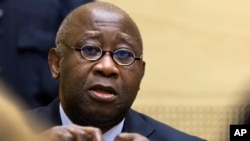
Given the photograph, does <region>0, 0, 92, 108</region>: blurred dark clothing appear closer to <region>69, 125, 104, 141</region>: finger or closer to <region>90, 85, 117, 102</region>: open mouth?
<region>90, 85, 117, 102</region>: open mouth

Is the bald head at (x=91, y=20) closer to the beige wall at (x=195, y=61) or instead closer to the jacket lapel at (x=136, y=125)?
the jacket lapel at (x=136, y=125)

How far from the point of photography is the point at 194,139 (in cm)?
194

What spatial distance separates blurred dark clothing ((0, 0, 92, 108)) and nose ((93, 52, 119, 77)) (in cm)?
33

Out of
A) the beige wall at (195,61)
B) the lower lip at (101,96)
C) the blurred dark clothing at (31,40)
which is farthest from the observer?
the beige wall at (195,61)

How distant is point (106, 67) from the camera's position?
1.73m

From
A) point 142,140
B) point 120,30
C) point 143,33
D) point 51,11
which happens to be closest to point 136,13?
point 143,33

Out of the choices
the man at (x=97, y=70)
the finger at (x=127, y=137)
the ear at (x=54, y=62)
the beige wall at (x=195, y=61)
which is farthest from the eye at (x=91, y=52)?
the beige wall at (x=195, y=61)

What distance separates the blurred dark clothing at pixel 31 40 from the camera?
2.04 meters

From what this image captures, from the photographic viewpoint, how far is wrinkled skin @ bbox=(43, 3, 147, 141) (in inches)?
68.3

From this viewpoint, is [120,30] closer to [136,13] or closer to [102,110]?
[102,110]

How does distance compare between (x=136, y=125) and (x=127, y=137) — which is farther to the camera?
(x=136, y=125)

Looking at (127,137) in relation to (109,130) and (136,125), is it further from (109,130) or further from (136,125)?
(136,125)

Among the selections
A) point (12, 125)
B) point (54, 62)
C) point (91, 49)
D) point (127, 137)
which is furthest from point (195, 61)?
point (12, 125)

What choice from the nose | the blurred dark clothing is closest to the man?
the nose
